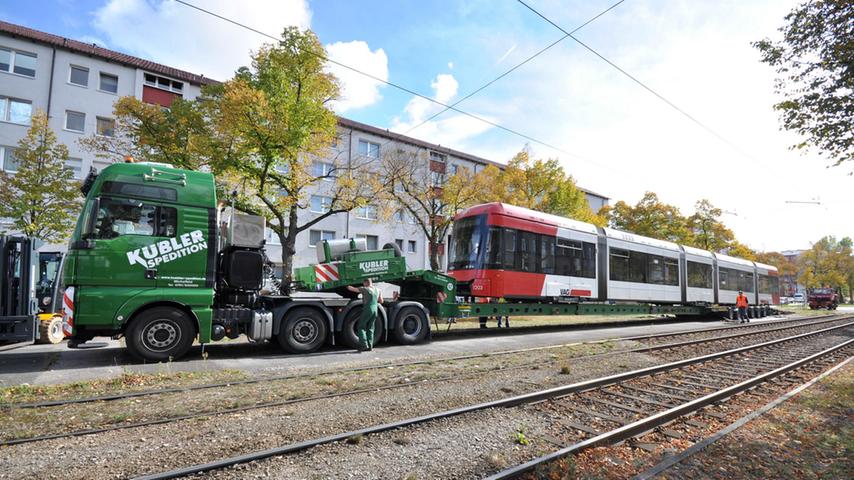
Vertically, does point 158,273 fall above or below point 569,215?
below

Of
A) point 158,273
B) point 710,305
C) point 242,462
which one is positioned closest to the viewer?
point 242,462

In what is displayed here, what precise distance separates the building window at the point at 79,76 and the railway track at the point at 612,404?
101 ft

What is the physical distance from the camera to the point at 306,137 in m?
18.3

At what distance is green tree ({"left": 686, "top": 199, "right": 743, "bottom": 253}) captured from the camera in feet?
134

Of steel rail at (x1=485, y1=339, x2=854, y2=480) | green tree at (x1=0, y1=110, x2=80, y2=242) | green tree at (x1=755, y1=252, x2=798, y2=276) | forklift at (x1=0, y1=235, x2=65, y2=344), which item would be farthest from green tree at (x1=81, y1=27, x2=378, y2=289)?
green tree at (x1=755, y1=252, x2=798, y2=276)

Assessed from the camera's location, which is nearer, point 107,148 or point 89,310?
point 89,310

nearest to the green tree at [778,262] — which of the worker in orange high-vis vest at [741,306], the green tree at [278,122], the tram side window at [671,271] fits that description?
the worker in orange high-vis vest at [741,306]

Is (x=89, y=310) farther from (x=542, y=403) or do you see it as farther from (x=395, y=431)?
(x=542, y=403)

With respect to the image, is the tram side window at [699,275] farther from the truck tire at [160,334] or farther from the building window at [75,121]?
the building window at [75,121]

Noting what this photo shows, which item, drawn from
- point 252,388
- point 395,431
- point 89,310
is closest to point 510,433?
point 395,431

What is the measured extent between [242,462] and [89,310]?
5.58 m

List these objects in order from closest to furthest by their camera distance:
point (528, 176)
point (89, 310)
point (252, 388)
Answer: point (252, 388) → point (89, 310) → point (528, 176)

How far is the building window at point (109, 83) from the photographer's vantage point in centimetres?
2684

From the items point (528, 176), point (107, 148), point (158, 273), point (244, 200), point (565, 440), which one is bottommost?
point (565, 440)
